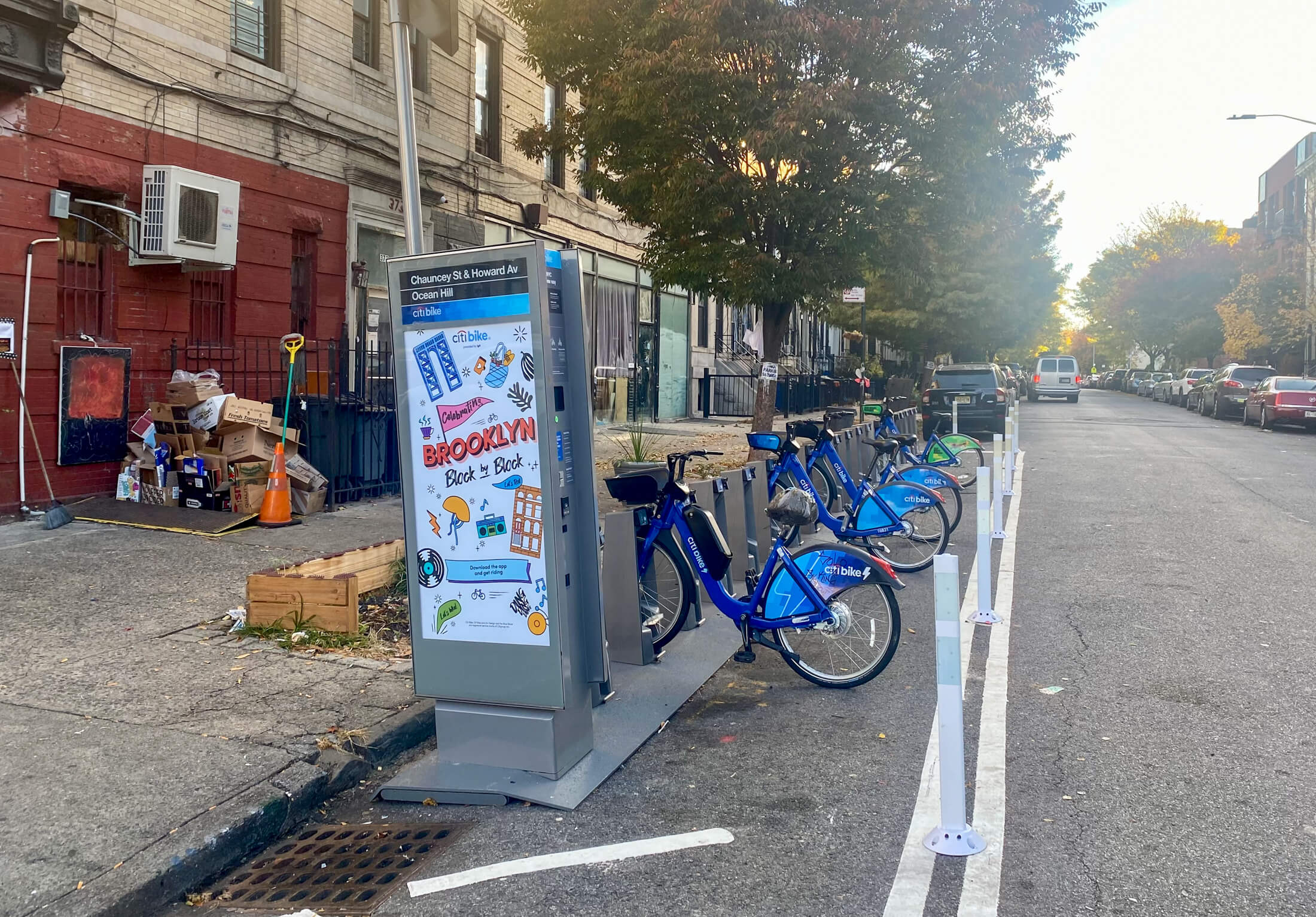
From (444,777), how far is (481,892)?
1017 mm

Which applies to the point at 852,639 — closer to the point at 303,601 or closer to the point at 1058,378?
the point at 303,601

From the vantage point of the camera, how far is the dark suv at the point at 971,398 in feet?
76.5

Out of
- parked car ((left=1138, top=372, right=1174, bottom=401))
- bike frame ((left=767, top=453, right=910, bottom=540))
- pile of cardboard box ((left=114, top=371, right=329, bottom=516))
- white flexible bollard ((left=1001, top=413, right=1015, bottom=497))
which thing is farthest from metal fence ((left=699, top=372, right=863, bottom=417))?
parked car ((left=1138, top=372, right=1174, bottom=401))

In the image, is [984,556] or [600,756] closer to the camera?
[600,756]

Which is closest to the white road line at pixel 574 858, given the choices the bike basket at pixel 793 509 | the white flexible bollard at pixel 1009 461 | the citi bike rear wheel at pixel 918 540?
the bike basket at pixel 793 509

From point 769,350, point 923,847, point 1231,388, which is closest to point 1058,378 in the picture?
point 1231,388

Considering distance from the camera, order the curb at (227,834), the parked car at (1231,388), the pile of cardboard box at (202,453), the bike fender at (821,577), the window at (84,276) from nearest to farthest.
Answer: the curb at (227,834) < the bike fender at (821,577) < the window at (84,276) < the pile of cardboard box at (202,453) < the parked car at (1231,388)

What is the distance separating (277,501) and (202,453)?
3.15ft

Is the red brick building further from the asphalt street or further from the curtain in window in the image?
the curtain in window

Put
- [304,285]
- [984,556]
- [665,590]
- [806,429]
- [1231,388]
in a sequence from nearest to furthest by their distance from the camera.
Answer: [665,590] < [984,556] < [806,429] < [304,285] < [1231,388]

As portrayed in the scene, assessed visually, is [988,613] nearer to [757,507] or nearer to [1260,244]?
[757,507]

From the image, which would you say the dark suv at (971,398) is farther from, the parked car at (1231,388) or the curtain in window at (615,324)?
the parked car at (1231,388)

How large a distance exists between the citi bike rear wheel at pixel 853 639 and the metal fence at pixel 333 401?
5.72 metres

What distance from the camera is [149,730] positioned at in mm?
4906
